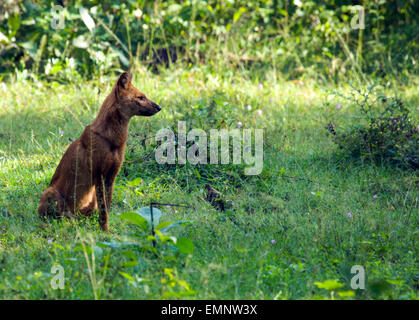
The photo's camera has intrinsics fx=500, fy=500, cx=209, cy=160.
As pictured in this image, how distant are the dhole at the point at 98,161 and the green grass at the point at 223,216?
151mm

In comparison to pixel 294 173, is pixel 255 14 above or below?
above

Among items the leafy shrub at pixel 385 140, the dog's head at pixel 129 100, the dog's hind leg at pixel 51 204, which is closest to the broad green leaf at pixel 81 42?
the dog's head at pixel 129 100

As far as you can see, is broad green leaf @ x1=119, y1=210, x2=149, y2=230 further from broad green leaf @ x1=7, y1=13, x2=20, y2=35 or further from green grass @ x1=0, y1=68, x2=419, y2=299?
broad green leaf @ x1=7, y1=13, x2=20, y2=35

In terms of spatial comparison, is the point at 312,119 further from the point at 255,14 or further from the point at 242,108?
the point at 255,14

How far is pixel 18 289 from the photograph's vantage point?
266 centimetres

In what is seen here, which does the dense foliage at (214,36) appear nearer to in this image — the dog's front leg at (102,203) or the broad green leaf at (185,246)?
the dog's front leg at (102,203)

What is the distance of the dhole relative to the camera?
351 cm

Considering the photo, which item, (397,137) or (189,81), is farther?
(189,81)

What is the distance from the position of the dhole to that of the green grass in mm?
151

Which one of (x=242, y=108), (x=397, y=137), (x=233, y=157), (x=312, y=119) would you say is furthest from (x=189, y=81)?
(x=397, y=137)

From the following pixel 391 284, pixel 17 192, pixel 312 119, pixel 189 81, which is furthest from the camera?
pixel 189 81

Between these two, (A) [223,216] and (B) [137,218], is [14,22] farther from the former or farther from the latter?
(B) [137,218]

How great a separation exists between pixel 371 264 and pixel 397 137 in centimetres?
184

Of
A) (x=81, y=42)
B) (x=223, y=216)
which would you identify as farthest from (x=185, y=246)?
(x=81, y=42)
